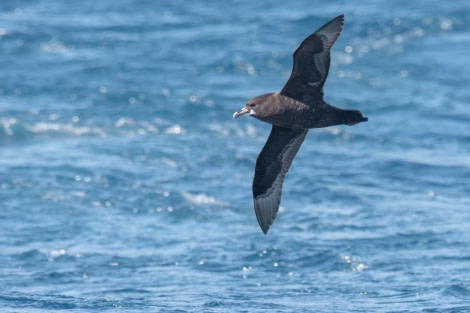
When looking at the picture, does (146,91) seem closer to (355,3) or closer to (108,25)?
(108,25)

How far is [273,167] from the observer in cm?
1069

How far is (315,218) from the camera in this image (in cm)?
1580

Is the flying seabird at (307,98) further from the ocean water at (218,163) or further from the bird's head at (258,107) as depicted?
the ocean water at (218,163)

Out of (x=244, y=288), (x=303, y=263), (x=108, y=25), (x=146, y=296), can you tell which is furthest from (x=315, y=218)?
(x=108, y=25)

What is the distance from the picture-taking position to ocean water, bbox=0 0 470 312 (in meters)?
13.4

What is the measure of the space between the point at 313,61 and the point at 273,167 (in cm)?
180

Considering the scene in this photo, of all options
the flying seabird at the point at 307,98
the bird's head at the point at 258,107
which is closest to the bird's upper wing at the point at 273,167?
the flying seabird at the point at 307,98

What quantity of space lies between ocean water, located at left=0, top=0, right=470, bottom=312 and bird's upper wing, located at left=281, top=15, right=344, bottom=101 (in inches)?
146

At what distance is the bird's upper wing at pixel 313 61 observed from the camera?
8.99 metres

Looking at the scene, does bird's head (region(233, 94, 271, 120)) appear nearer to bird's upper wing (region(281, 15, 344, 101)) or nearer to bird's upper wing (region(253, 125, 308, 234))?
bird's upper wing (region(281, 15, 344, 101))

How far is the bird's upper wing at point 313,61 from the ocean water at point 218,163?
3716 mm

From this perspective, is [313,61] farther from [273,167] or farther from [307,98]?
[273,167]

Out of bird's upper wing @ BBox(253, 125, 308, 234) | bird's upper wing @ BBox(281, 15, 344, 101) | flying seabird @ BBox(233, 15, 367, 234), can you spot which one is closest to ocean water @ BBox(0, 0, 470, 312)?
bird's upper wing @ BBox(253, 125, 308, 234)

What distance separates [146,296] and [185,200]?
3.91m
